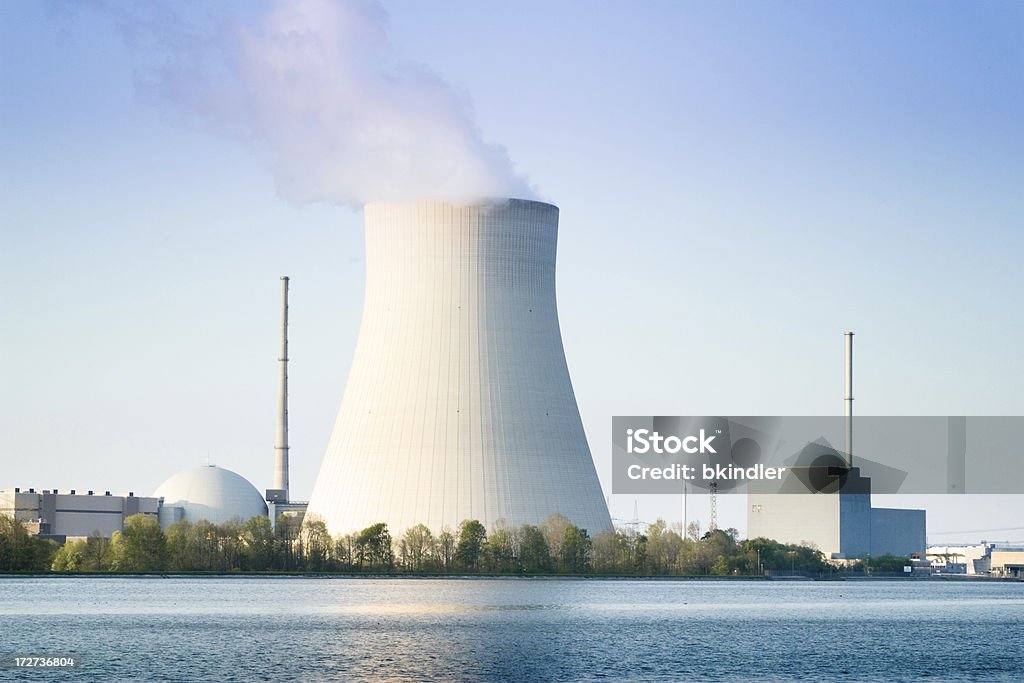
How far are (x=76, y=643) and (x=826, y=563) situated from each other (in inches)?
2041

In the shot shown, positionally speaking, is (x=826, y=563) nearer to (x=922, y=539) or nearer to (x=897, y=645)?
(x=922, y=539)

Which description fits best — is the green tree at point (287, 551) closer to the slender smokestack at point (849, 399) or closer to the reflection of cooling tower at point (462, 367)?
the reflection of cooling tower at point (462, 367)

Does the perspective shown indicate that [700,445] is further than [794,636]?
Yes

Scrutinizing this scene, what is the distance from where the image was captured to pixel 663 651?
3009 centimetres

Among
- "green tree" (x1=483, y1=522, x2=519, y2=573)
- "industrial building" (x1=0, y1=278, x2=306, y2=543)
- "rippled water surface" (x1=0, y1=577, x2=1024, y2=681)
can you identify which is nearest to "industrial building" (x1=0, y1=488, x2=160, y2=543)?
"industrial building" (x1=0, y1=278, x2=306, y2=543)

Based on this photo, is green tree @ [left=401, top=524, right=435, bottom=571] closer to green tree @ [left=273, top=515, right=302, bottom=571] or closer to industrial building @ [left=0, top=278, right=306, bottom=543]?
green tree @ [left=273, top=515, right=302, bottom=571]

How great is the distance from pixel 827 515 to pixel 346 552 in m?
34.8

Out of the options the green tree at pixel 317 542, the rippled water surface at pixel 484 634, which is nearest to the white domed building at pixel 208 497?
the green tree at pixel 317 542

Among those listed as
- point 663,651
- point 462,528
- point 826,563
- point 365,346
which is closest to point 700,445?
point 462,528

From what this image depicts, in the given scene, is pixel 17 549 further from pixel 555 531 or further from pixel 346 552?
pixel 555 531

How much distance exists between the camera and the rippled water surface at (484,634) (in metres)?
26.5

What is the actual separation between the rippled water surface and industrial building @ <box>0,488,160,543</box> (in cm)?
1855

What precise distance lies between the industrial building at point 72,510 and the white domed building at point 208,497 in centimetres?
93

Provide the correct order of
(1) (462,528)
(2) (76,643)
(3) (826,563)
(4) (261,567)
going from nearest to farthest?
(2) (76,643) → (1) (462,528) → (4) (261,567) → (3) (826,563)
